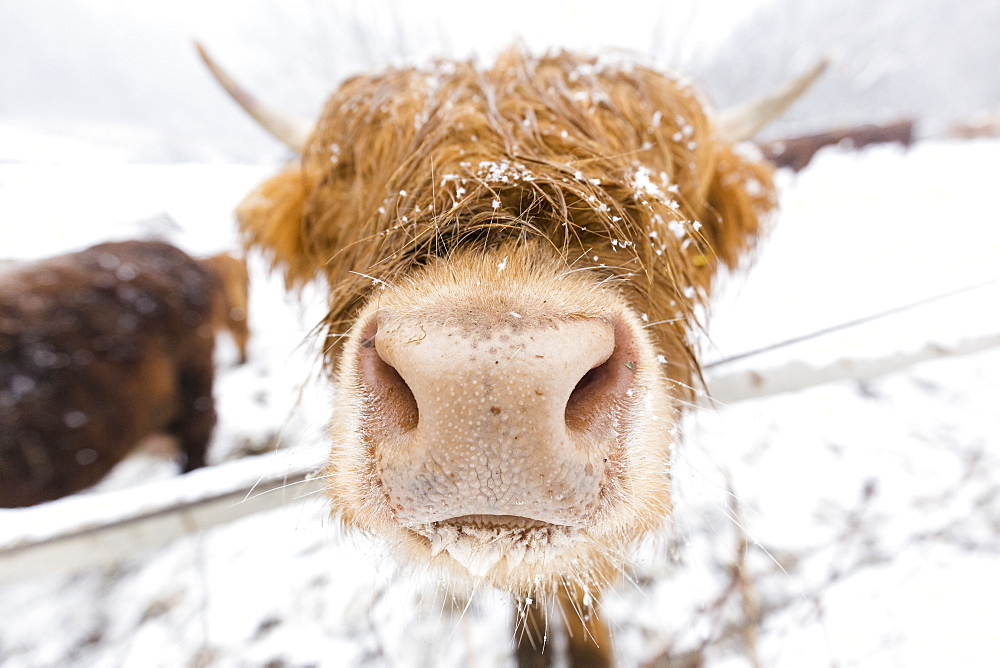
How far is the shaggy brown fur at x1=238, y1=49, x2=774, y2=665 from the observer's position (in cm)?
77

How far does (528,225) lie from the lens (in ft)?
2.87

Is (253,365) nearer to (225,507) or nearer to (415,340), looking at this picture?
(225,507)

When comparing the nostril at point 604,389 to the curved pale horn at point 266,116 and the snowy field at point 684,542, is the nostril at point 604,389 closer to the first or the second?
the snowy field at point 684,542

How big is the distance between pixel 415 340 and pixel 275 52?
3.81 m

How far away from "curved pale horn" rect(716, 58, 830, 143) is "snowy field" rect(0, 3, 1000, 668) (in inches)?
36.2

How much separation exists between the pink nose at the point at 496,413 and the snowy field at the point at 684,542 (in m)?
0.49

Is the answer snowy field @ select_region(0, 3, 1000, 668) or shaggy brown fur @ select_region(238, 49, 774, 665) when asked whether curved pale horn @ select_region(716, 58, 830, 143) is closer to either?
shaggy brown fur @ select_region(238, 49, 774, 665)

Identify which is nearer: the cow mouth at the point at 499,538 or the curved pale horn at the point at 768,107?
the cow mouth at the point at 499,538

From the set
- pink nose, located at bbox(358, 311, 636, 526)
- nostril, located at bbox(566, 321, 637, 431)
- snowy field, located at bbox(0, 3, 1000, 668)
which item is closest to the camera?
pink nose, located at bbox(358, 311, 636, 526)

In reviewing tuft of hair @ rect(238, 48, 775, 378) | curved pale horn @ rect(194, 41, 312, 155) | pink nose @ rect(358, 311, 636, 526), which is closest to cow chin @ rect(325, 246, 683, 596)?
pink nose @ rect(358, 311, 636, 526)

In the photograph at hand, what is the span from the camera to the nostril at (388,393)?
0.73m

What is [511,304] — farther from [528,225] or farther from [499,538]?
[499,538]

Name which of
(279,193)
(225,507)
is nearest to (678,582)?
(225,507)

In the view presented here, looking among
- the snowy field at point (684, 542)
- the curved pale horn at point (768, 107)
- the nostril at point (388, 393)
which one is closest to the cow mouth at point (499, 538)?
the nostril at point (388, 393)
